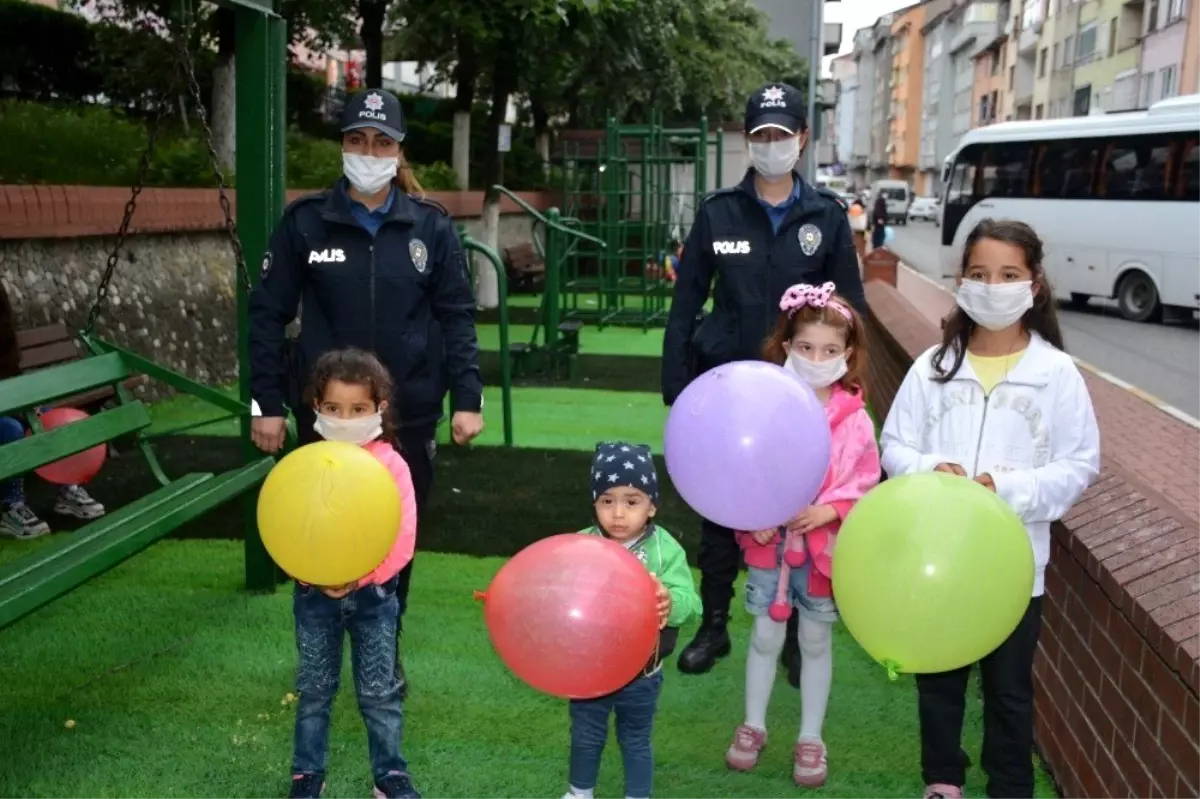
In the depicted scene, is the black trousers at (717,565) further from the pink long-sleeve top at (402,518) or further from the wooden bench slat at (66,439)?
the wooden bench slat at (66,439)

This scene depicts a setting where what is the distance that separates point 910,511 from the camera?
2.55 metres

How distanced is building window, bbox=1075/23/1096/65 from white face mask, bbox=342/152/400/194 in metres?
38.8

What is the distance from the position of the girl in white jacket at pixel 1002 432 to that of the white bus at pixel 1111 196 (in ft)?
43.2

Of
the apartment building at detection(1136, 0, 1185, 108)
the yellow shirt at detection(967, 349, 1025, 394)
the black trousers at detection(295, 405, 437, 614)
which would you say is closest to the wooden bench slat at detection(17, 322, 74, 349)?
the black trousers at detection(295, 405, 437, 614)

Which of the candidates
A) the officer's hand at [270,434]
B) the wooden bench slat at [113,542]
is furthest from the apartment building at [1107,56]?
the officer's hand at [270,434]

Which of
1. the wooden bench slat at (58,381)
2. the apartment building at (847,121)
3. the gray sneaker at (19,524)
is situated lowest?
the gray sneaker at (19,524)

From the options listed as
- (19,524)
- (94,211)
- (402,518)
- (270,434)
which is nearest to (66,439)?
(270,434)

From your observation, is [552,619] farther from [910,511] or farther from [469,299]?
[469,299]

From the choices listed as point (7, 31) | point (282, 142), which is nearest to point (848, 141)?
point (7, 31)

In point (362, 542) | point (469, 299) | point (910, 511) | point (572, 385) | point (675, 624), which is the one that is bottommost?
point (572, 385)

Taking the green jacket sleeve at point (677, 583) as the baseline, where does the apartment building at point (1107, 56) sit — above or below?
above

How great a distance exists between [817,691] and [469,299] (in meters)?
1.68

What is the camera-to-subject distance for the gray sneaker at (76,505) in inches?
242

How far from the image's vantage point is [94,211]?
8547 mm
